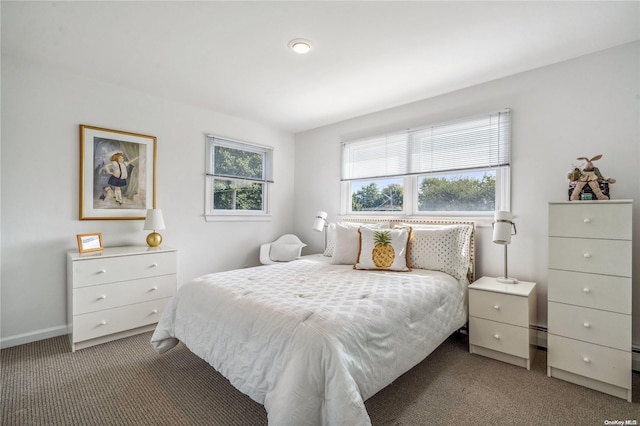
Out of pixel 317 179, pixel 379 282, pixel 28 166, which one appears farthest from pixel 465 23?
pixel 28 166

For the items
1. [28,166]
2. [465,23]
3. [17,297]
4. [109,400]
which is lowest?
[109,400]

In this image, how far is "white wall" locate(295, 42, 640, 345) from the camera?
2.22m

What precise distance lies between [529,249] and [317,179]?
108 inches

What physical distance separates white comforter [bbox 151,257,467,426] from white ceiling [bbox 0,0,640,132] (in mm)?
1803

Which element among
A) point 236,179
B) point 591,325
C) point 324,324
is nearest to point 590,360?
point 591,325

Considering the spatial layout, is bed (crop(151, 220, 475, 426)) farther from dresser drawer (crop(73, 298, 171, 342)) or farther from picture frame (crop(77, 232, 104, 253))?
picture frame (crop(77, 232, 104, 253))

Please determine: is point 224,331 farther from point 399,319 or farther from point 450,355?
point 450,355

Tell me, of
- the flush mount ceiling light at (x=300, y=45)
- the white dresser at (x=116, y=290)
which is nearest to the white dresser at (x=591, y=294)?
the flush mount ceiling light at (x=300, y=45)

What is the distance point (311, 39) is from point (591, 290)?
8.57 ft

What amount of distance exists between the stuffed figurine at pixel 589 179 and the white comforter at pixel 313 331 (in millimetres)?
1104

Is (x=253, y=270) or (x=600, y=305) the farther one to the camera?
(x=253, y=270)

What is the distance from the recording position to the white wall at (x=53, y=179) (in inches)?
99.3

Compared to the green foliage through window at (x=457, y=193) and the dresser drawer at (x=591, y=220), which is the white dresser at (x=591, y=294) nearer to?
the dresser drawer at (x=591, y=220)

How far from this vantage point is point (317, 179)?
4434 millimetres
